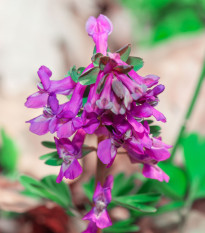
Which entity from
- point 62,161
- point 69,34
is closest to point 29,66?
point 69,34

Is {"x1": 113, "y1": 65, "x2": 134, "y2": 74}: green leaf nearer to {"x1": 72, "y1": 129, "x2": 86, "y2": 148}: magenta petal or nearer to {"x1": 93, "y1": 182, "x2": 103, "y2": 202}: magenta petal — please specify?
{"x1": 72, "y1": 129, "x2": 86, "y2": 148}: magenta petal

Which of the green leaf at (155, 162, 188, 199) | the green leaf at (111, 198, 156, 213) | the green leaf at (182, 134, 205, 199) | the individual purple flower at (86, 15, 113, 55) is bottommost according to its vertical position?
the green leaf at (155, 162, 188, 199)

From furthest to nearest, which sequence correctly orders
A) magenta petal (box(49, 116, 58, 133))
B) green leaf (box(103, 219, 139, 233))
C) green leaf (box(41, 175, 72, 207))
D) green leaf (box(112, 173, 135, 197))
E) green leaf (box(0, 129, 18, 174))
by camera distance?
green leaf (box(0, 129, 18, 174)) < green leaf (box(112, 173, 135, 197)) < green leaf (box(103, 219, 139, 233)) < green leaf (box(41, 175, 72, 207)) < magenta petal (box(49, 116, 58, 133))

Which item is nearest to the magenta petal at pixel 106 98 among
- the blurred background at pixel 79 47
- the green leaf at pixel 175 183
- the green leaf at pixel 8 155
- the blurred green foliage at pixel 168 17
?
the green leaf at pixel 175 183

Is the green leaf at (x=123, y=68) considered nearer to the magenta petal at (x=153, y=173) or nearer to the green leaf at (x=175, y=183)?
the magenta petal at (x=153, y=173)

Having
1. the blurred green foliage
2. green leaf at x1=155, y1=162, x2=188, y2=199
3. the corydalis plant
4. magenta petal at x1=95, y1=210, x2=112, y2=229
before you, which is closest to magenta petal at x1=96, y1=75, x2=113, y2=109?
the corydalis plant

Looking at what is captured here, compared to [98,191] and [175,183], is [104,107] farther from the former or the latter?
[175,183]

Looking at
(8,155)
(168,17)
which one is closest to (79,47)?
(168,17)
